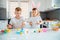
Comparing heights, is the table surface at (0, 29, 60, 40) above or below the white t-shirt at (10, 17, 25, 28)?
below

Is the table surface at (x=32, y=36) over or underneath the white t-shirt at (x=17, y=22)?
underneath

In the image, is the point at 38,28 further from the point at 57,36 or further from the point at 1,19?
the point at 1,19

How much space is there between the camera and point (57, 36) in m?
1.25

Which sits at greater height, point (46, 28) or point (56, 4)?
point (56, 4)

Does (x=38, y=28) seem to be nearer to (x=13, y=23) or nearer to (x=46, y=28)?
(x=46, y=28)

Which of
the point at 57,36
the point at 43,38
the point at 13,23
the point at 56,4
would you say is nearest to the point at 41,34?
the point at 43,38

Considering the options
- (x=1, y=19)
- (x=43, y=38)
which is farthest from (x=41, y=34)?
(x=1, y=19)

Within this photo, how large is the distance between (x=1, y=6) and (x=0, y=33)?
176cm

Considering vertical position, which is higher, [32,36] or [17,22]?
[17,22]

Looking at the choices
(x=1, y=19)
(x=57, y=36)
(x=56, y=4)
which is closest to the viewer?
(x=57, y=36)

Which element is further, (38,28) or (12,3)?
(12,3)

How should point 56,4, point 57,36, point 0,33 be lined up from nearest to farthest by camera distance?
point 0,33 < point 57,36 < point 56,4

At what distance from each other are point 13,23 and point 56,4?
931 millimetres

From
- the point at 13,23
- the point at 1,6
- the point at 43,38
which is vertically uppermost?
the point at 1,6
